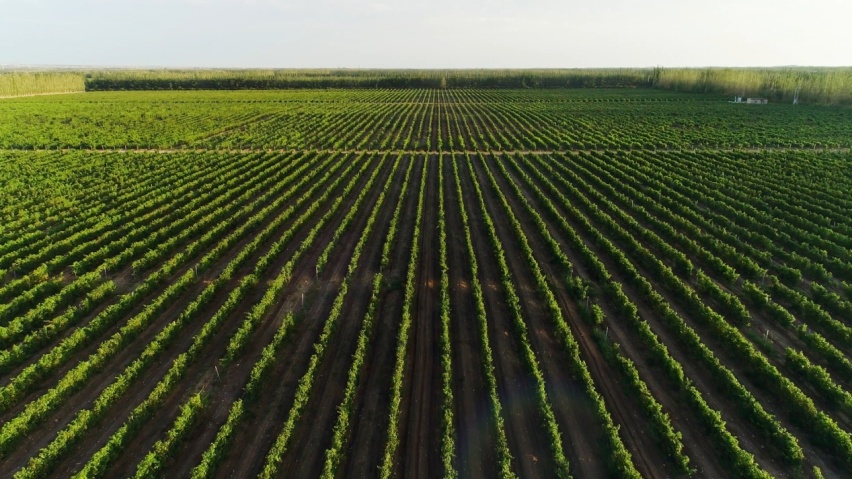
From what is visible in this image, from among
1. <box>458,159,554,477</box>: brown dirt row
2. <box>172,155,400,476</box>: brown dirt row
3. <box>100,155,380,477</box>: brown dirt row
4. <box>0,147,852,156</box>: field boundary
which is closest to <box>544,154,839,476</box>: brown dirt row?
<box>458,159,554,477</box>: brown dirt row

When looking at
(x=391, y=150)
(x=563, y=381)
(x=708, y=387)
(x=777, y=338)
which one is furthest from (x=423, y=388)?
(x=391, y=150)

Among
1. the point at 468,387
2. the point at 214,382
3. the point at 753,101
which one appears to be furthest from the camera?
the point at 753,101

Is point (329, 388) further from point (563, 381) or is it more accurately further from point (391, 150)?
point (391, 150)

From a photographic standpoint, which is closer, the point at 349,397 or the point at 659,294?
the point at 349,397

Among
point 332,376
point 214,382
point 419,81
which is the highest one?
point 419,81

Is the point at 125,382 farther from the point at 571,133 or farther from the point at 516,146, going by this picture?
the point at 571,133

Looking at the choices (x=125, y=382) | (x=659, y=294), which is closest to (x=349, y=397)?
(x=125, y=382)

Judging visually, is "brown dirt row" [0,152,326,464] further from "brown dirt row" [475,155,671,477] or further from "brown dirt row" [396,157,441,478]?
"brown dirt row" [475,155,671,477]

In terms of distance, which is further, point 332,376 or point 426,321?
point 426,321
